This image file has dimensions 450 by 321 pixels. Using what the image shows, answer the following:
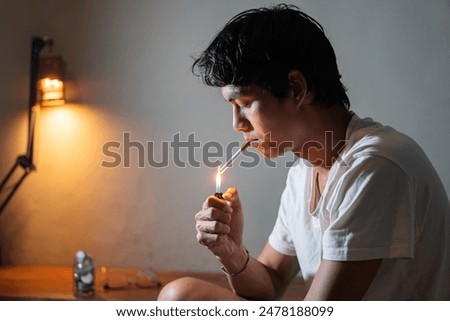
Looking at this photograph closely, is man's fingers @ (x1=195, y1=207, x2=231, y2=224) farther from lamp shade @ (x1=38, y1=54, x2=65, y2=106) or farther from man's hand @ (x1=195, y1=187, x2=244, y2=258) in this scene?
lamp shade @ (x1=38, y1=54, x2=65, y2=106)

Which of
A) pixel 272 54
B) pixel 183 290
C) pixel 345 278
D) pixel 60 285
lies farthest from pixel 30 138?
pixel 345 278

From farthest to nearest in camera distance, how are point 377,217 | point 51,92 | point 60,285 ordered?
point 51,92
point 60,285
point 377,217

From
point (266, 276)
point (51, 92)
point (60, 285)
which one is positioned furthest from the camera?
point (51, 92)

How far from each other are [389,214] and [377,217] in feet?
0.05

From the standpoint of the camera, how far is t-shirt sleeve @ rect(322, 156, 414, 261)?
2.53ft

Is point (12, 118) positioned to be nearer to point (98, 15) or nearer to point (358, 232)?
point (98, 15)

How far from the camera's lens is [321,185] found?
3.10ft

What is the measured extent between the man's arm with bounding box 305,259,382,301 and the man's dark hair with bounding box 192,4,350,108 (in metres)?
0.25

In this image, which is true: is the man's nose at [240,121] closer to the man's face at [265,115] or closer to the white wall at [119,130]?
the man's face at [265,115]

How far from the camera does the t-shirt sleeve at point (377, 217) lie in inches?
30.4

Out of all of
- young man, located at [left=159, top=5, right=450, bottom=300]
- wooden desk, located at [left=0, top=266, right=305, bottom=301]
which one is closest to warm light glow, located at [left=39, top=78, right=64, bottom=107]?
wooden desk, located at [left=0, top=266, right=305, bottom=301]

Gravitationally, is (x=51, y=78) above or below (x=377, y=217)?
above

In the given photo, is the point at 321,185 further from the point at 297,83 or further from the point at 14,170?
the point at 14,170

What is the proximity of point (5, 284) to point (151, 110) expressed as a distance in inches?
19.9
